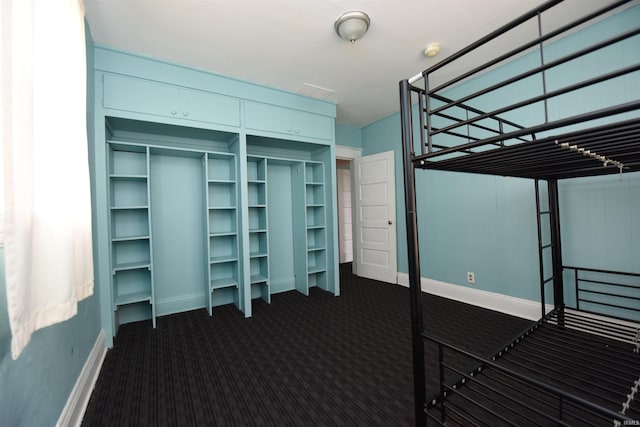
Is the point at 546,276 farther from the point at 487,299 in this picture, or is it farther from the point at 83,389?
the point at 83,389

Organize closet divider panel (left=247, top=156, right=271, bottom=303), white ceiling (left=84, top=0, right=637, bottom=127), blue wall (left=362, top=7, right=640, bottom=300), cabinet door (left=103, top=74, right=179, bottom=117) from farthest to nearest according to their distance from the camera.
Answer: closet divider panel (left=247, top=156, right=271, bottom=303), cabinet door (left=103, top=74, right=179, bottom=117), blue wall (left=362, top=7, right=640, bottom=300), white ceiling (left=84, top=0, right=637, bottom=127)

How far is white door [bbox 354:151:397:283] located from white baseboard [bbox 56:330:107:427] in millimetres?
3393

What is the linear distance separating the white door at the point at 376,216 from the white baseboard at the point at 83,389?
3.39 meters

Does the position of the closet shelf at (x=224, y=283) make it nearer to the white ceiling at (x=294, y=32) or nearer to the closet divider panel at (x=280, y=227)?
the closet divider panel at (x=280, y=227)

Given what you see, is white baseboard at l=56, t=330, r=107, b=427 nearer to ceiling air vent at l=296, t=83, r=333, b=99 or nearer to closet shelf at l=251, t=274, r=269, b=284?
closet shelf at l=251, t=274, r=269, b=284

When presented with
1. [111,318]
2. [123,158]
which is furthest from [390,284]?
[123,158]

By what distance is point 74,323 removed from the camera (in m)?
1.53

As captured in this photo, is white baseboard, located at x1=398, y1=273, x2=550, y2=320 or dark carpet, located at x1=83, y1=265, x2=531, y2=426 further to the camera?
white baseboard, located at x1=398, y1=273, x2=550, y2=320

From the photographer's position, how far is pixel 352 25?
6.53ft

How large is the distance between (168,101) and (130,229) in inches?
54.1

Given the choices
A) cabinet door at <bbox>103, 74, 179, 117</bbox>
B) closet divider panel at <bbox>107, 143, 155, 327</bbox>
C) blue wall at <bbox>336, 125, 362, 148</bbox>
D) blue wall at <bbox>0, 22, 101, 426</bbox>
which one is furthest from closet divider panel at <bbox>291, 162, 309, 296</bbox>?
blue wall at <bbox>0, 22, 101, 426</bbox>

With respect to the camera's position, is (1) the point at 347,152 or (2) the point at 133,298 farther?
(1) the point at 347,152

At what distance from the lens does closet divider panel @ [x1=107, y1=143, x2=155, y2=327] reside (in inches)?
104

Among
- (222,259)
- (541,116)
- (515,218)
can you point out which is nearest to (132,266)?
(222,259)
